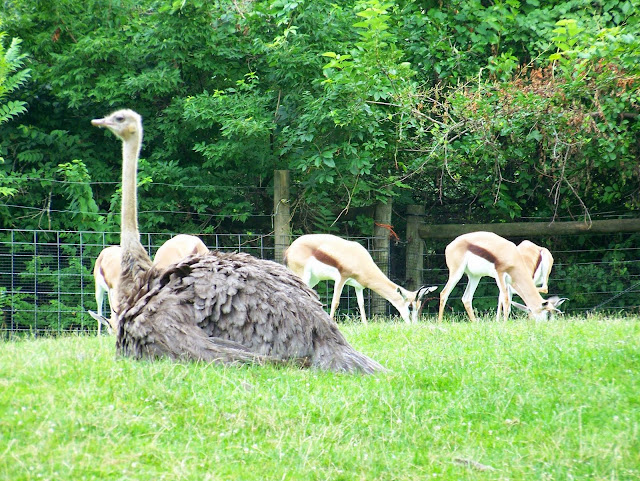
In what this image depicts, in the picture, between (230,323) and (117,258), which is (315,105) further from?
(230,323)

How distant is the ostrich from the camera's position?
19.3 ft

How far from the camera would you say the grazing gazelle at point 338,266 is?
1139 cm

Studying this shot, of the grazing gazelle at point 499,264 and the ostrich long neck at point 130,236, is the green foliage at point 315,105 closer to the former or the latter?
the grazing gazelle at point 499,264

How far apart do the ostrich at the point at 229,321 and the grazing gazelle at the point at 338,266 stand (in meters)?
4.94

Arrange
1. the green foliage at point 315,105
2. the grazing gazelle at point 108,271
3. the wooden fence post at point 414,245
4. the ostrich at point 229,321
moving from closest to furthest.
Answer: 1. the ostrich at point 229,321
2. the grazing gazelle at point 108,271
3. the green foliage at point 315,105
4. the wooden fence post at point 414,245

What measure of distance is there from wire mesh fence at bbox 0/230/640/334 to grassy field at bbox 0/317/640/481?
593 centimetres

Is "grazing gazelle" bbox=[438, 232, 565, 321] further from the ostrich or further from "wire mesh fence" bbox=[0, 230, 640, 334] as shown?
the ostrich

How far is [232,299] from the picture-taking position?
601 cm

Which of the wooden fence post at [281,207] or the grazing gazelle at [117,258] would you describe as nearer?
the grazing gazelle at [117,258]

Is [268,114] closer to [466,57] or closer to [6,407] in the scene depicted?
[466,57]

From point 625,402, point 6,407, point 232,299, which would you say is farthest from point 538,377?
point 6,407

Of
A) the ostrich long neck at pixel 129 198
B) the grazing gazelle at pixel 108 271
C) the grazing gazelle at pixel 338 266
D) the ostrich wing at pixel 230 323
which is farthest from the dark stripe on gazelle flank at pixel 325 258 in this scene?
the ostrich wing at pixel 230 323

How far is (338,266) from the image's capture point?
11555 mm

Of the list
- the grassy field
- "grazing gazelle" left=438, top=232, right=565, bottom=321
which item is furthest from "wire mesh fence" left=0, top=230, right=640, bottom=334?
the grassy field
